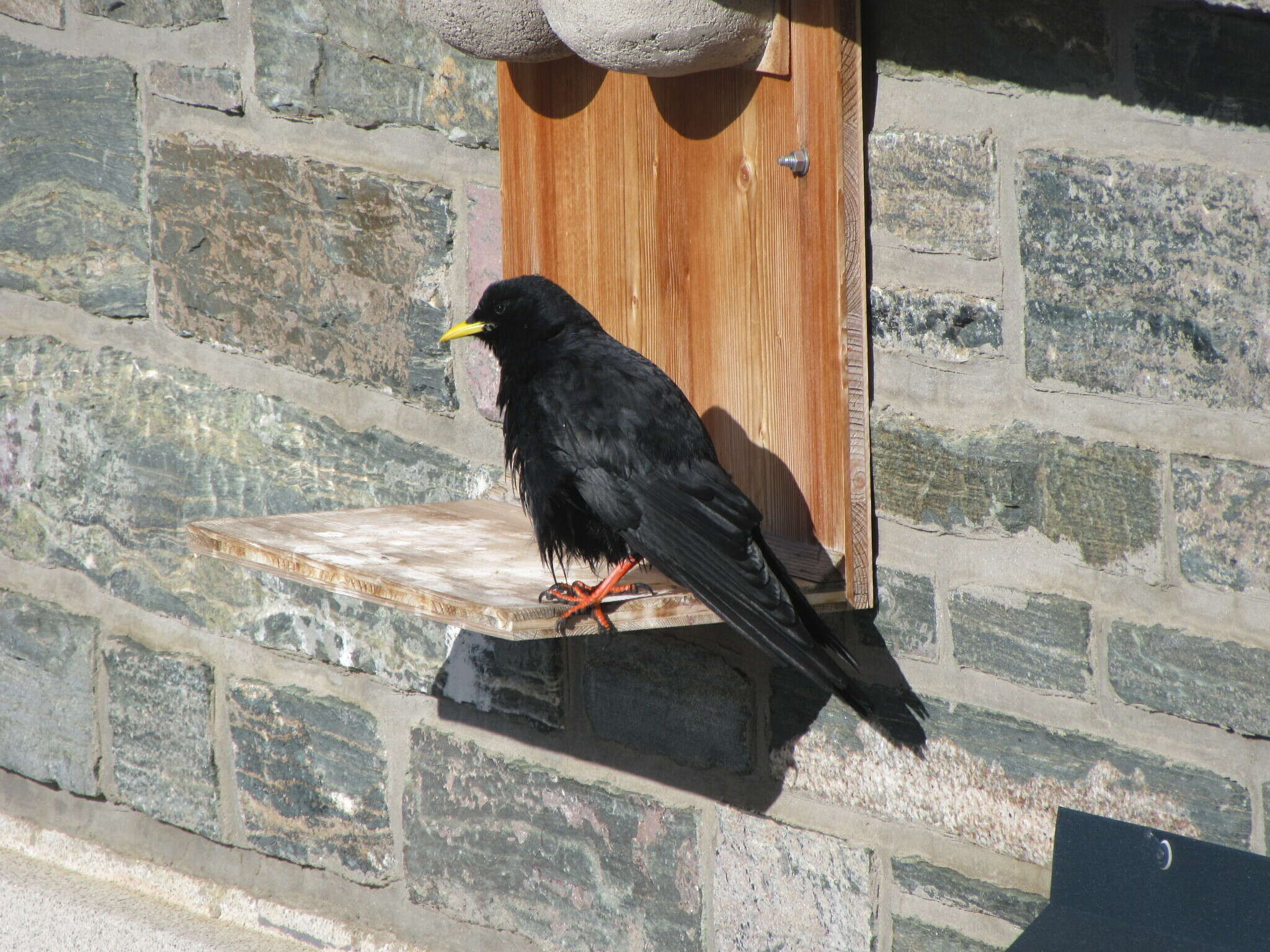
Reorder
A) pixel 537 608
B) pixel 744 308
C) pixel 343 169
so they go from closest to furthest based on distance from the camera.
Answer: pixel 537 608, pixel 744 308, pixel 343 169

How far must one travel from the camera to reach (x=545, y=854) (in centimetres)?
289

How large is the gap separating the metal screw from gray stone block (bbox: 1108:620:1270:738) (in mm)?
821

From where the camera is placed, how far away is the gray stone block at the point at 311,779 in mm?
3107

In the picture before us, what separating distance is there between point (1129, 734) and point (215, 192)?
2.13 m

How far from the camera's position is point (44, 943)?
134 inches

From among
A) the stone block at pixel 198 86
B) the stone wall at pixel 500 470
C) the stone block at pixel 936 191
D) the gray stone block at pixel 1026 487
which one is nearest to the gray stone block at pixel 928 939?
the stone wall at pixel 500 470

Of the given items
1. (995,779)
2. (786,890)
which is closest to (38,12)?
(786,890)

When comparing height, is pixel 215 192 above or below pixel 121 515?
above

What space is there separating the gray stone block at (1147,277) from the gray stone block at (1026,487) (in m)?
0.11

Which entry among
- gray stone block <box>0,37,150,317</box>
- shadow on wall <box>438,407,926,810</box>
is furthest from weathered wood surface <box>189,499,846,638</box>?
gray stone block <box>0,37,150,317</box>

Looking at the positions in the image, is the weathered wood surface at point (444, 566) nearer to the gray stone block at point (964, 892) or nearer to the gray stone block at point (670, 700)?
the gray stone block at point (670, 700)

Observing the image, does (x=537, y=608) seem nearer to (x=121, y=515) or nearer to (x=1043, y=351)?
(x=1043, y=351)

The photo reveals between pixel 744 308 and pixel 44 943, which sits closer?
pixel 744 308

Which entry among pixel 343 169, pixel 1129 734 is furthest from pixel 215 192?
pixel 1129 734
